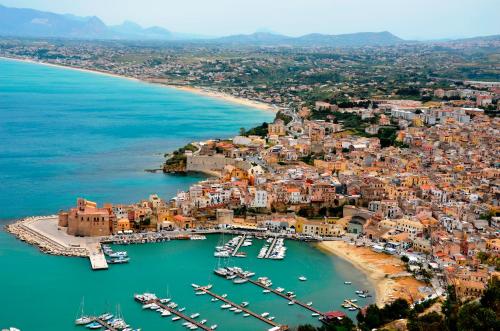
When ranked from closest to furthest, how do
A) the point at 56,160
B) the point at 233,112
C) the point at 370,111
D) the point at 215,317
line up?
the point at 215,317
the point at 56,160
the point at 370,111
the point at 233,112

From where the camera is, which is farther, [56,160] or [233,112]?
[233,112]

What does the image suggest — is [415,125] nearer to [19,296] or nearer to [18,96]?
[19,296]

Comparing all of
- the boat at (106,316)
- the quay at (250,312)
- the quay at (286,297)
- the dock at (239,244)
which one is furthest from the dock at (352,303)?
the boat at (106,316)

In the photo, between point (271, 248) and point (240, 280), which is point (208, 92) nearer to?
point (271, 248)

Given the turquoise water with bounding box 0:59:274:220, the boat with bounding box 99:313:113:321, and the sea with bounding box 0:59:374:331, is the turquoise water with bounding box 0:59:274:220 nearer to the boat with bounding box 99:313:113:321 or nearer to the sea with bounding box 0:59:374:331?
the sea with bounding box 0:59:374:331

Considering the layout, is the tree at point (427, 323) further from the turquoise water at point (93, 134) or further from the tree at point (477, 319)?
the turquoise water at point (93, 134)

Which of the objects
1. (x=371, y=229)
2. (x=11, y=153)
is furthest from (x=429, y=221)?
(x=11, y=153)
